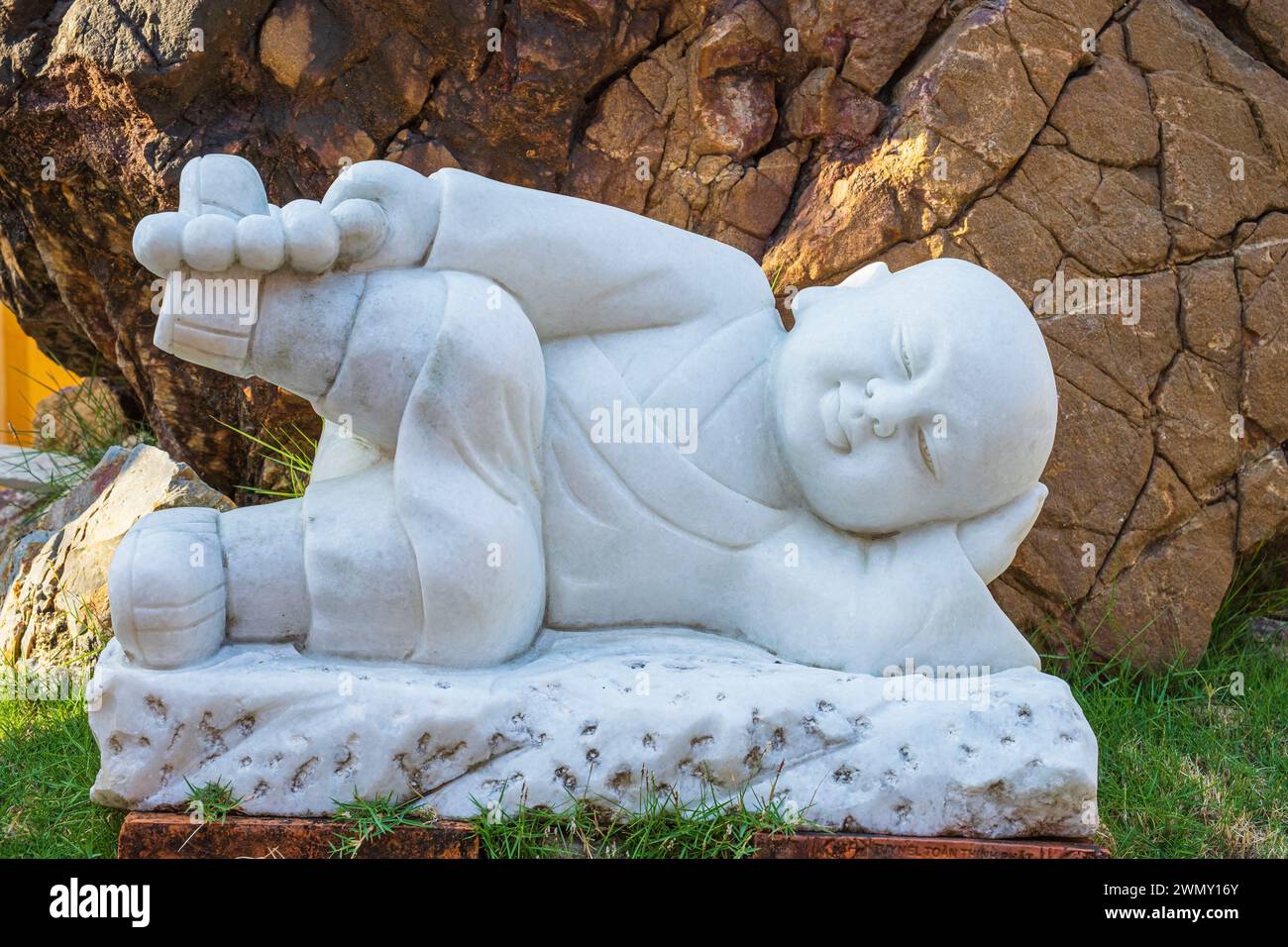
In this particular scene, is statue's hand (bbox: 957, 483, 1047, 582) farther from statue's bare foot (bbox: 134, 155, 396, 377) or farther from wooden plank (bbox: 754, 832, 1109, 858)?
statue's bare foot (bbox: 134, 155, 396, 377)

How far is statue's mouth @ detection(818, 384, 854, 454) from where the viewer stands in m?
2.31

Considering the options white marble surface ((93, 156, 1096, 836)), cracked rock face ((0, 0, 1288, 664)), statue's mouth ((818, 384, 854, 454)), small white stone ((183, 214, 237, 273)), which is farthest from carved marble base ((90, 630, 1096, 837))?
cracked rock face ((0, 0, 1288, 664))

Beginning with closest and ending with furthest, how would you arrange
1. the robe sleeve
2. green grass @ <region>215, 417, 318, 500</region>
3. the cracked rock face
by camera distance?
the robe sleeve → the cracked rock face → green grass @ <region>215, 417, 318, 500</region>

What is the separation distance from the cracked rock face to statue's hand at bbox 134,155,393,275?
1.34 metres

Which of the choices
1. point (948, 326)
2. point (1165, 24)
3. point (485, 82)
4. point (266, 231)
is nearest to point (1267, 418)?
point (1165, 24)

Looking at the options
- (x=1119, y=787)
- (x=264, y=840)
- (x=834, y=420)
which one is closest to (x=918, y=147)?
(x=834, y=420)

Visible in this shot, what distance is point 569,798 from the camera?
214cm

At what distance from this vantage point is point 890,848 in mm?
2129

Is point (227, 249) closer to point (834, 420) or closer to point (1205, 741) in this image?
point (834, 420)

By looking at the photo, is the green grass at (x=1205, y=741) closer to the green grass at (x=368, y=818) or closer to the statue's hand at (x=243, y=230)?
the green grass at (x=368, y=818)

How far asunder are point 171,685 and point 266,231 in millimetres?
757

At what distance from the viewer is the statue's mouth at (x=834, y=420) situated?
2.31m

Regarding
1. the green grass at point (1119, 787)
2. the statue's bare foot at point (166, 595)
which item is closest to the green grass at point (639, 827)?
the green grass at point (1119, 787)

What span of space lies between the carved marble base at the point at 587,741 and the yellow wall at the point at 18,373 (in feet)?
12.6
